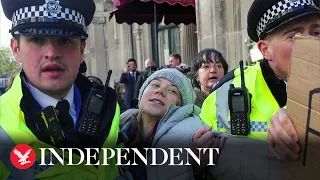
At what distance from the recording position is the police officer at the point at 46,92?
1.30 meters

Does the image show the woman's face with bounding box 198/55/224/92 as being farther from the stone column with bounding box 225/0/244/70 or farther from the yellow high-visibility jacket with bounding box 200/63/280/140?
the stone column with bounding box 225/0/244/70

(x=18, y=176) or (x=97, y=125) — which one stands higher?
(x=97, y=125)

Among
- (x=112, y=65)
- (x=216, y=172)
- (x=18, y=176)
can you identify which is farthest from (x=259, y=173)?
(x=112, y=65)

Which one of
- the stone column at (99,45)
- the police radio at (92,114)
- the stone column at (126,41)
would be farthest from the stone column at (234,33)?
the stone column at (99,45)

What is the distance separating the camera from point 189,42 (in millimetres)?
9539

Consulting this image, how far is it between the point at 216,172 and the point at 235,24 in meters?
→ 4.65

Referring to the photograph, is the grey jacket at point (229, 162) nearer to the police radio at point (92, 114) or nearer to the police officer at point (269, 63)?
the police officer at point (269, 63)

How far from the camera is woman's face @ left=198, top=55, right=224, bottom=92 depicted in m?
3.21

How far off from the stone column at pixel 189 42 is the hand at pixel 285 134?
27.0 ft

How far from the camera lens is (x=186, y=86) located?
2.01 m

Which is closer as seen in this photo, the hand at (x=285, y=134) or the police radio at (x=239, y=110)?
the hand at (x=285, y=134)

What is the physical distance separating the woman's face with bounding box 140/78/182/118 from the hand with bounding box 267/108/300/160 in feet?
2.36

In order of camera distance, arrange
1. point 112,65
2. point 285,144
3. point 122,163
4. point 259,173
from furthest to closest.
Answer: point 112,65 < point 122,163 < point 259,173 < point 285,144

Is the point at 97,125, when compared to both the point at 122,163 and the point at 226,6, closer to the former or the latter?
the point at 122,163
